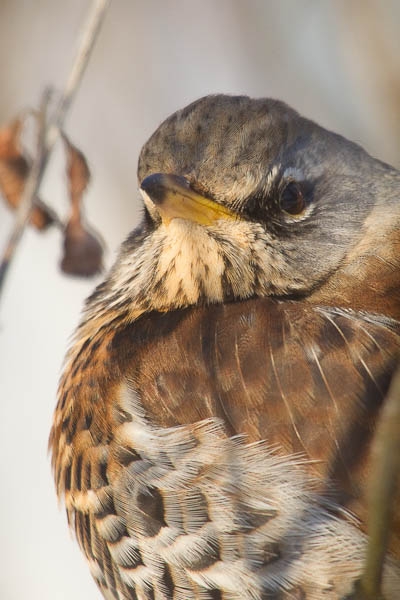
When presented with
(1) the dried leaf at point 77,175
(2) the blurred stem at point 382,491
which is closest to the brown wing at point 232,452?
(2) the blurred stem at point 382,491

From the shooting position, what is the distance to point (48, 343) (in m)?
6.05

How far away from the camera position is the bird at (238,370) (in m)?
2.98

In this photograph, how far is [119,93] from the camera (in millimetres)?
6383

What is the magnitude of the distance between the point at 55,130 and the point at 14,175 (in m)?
0.63

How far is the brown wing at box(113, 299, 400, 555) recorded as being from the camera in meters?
2.95

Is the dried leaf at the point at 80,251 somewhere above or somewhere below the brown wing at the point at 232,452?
above

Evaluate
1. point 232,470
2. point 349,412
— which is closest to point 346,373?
point 349,412

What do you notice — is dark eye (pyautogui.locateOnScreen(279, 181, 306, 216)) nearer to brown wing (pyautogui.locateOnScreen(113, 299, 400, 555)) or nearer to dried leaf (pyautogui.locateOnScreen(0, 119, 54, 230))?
brown wing (pyautogui.locateOnScreen(113, 299, 400, 555))

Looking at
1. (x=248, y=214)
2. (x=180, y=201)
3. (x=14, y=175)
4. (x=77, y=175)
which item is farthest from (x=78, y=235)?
(x=248, y=214)

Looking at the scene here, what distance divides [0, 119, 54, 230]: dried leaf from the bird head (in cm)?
41

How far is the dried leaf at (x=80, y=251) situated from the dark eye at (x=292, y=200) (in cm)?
75

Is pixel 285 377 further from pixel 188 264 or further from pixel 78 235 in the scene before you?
pixel 78 235

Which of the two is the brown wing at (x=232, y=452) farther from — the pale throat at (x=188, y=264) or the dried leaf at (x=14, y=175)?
the dried leaf at (x=14, y=175)

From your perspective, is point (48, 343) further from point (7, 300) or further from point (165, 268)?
point (165, 268)
